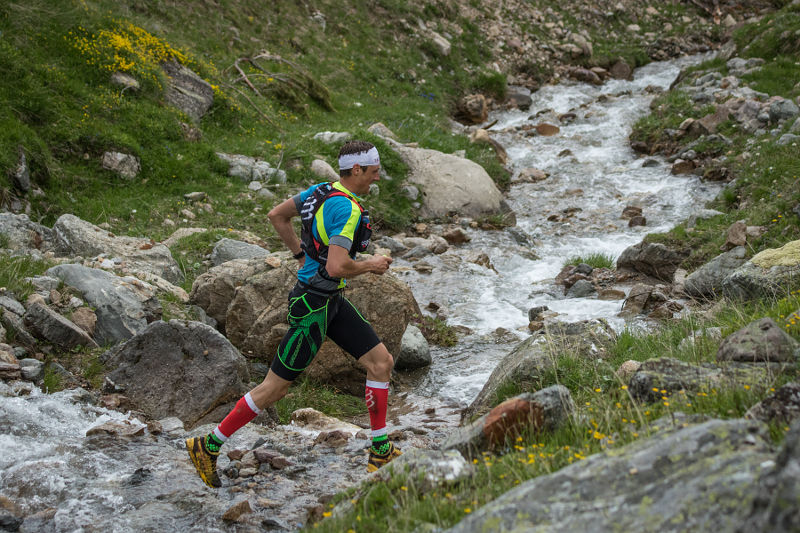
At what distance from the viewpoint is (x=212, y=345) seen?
270 inches

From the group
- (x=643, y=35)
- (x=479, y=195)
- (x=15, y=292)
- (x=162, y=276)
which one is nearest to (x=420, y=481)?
(x=15, y=292)

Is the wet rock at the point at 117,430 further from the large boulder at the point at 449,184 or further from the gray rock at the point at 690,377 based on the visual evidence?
the large boulder at the point at 449,184

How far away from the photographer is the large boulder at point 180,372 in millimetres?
6602

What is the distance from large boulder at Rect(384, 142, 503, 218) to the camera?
15.3 meters

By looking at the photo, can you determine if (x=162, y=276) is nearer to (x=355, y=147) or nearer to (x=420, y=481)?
(x=355, y=147)

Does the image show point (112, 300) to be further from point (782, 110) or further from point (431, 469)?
point (782, 110)

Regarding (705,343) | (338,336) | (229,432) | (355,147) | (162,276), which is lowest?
(162,276)

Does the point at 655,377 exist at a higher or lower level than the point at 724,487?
lower

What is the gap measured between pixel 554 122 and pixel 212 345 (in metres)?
18.1

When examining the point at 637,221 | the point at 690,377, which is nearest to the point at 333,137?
the point at 637,221

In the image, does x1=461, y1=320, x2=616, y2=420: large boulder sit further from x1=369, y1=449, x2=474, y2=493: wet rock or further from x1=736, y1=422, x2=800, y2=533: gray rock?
x1=736, y1=422, x2=800, y2=533: gray rock

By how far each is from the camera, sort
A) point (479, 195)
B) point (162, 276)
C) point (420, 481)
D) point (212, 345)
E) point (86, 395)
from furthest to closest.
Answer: point (479, 195)
point (162, 276)
point (212, 345)
point (86, 395)
point (420, 481)

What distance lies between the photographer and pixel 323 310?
17.2ft

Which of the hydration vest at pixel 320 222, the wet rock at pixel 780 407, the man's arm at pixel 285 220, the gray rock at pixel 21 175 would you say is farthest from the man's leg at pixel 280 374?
the gray rock at pixel 21 175
